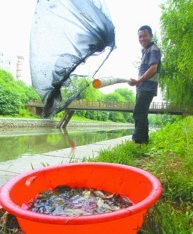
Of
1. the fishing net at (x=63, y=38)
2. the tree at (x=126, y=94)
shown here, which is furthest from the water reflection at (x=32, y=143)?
the tree at (x=126, y=94)

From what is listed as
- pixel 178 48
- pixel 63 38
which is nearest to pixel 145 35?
pixel 63 38

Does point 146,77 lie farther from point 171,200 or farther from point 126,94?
point 126,94

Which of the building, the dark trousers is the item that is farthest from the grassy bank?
the building

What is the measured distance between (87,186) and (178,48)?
9.79 meters

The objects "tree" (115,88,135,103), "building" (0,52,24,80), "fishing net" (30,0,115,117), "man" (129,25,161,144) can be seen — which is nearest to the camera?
"fishing net" (30,0,115,117)

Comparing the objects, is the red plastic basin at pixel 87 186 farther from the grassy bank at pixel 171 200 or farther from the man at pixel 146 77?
the man at pixel 146 77

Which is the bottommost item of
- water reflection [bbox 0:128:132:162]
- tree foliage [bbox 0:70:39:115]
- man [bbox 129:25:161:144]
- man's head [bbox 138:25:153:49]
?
water reflection [bbox 0:128:132:162]

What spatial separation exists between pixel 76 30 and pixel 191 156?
1318mm

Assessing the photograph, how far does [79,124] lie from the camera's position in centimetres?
3117

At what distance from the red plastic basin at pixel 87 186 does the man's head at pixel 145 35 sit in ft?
7.68

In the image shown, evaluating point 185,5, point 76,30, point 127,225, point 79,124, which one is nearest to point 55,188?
point 127,225

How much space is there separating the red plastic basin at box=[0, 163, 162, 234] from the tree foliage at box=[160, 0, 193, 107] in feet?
23.3

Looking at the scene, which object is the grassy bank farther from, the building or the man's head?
the building

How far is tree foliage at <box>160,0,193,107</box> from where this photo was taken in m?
8.06
